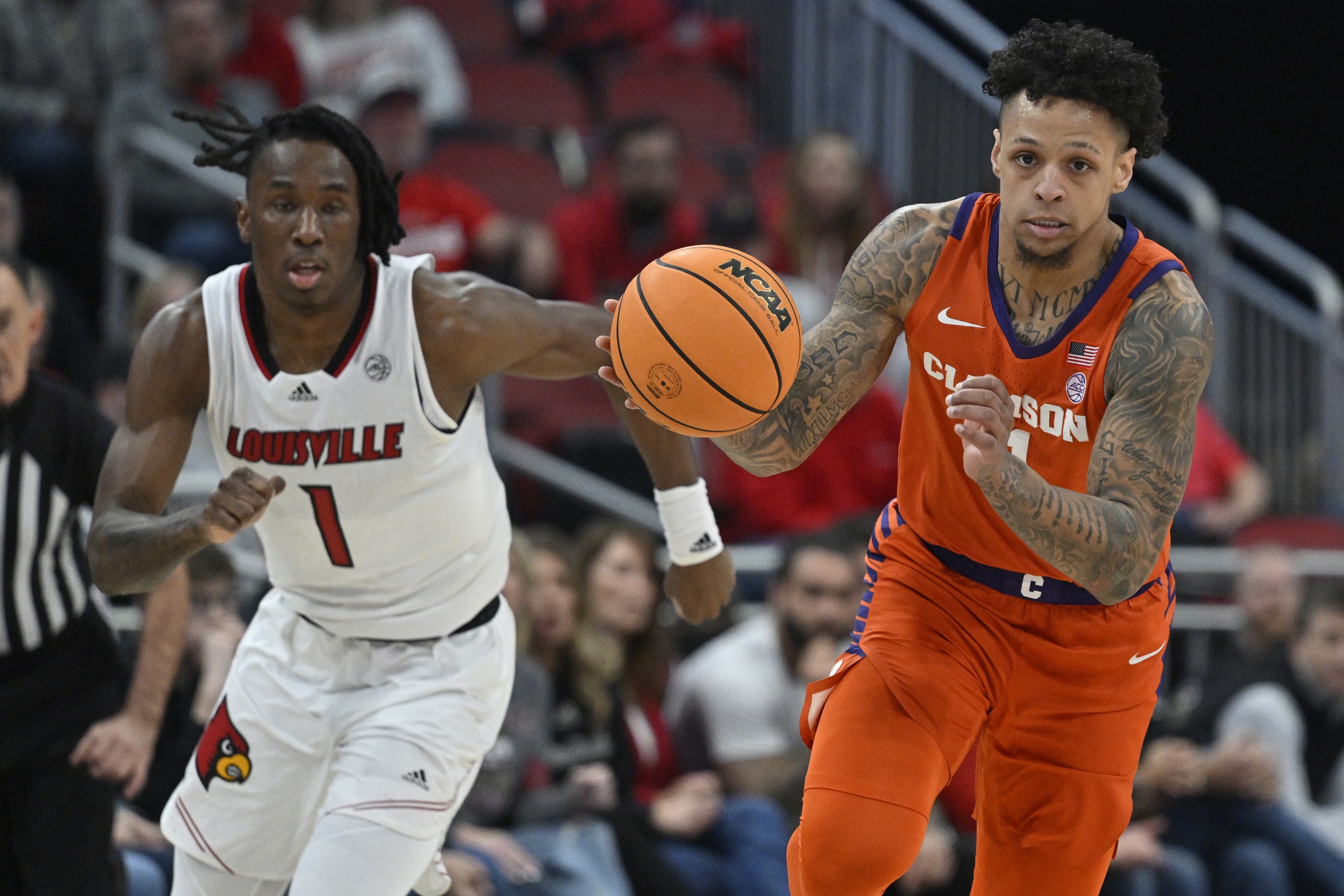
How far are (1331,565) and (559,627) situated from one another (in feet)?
14.3

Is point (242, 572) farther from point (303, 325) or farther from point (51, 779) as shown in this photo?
point (303, 325)

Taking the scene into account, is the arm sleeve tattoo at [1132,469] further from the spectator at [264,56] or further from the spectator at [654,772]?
the spectator at [264,56]

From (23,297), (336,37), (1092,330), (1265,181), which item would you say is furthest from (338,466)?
(1265,181)

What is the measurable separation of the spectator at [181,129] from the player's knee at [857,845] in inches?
208

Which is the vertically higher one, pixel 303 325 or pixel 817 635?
pixel 303 325

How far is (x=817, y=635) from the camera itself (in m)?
6.60

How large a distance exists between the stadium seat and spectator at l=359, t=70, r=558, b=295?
4.30 metres

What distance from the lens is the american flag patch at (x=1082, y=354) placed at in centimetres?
366

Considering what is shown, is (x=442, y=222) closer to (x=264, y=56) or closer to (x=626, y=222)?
(x=626, y=222)

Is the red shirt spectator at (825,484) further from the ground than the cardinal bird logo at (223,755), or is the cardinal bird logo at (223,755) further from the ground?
the cardinal bird logo at (223,755)

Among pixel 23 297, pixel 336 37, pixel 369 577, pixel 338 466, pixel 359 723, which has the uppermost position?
pixel 336 37

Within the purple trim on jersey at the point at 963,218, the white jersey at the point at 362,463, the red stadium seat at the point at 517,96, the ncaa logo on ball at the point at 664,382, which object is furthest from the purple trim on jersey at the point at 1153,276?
the red stadium seat at the point at 517,96

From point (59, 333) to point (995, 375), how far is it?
5.02m

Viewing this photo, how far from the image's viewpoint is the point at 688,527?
432 centimetres
